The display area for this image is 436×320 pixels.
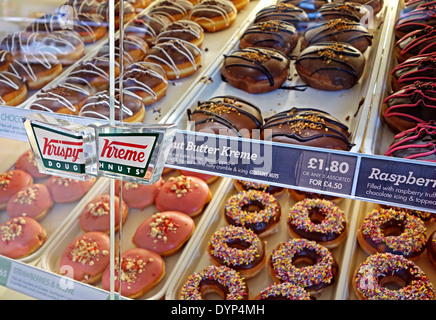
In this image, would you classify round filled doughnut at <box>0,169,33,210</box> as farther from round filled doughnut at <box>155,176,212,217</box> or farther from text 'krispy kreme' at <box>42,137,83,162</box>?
text 'krispy kreme' at <box>42,137,83,162</box>

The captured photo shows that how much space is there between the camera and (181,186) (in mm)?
1967

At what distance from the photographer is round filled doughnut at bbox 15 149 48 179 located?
81.4 inches

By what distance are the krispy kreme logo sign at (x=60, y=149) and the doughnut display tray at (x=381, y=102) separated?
77cm

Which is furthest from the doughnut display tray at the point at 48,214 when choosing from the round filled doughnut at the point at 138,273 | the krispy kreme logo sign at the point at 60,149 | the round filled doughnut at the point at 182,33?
the krispy kreme logo sign at the point at 60,149

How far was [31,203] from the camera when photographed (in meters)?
1.89

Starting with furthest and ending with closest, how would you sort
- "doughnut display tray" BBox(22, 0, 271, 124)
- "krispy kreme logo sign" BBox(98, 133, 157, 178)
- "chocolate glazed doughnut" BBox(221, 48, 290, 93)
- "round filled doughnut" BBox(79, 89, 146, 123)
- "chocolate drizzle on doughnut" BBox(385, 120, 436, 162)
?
"chocolate glazed doughnut" BBox(221, 48, 290, 93)
"doughnut display tray" BBox(22, 0, 271, 124)
"round filled doughnut" BBox(79, 89, 146, 123)
"chocolate drizzle on doughnut" BBox(385, 120, 436, 162)
"krispy kreme logo sign" BBox(98, 133, 157, 178)

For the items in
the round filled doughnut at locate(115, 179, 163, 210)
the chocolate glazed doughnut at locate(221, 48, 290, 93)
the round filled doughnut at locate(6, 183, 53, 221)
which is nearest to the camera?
the chocolate glazed doughnut at locate(221, 48, 290, 93)

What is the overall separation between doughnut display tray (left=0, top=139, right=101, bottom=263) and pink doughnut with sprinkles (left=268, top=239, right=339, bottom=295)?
0.93 metres

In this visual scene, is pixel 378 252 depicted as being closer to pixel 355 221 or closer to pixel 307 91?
pixel 355 221

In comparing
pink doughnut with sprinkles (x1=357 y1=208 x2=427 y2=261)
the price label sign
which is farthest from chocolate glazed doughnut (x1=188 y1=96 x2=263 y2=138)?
pink doughnut with sprinkles (x1=357 y1=208 x2=427 y2=261)

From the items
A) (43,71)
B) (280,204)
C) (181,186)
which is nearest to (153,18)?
(43,71)

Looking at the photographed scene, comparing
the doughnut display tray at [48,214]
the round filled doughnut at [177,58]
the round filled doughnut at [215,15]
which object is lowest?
the doughnut display tray at [48,214]

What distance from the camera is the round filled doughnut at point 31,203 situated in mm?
1871

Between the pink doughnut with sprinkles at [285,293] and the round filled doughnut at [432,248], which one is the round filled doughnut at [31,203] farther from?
the round filled doughnut at [432,248]
